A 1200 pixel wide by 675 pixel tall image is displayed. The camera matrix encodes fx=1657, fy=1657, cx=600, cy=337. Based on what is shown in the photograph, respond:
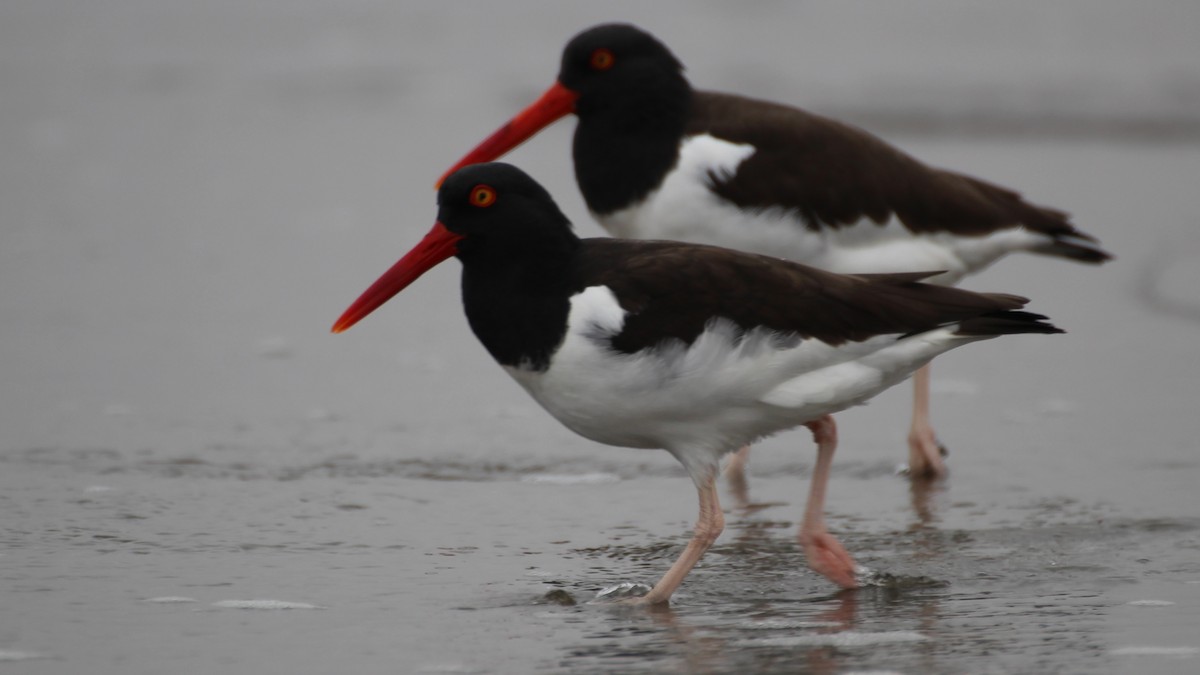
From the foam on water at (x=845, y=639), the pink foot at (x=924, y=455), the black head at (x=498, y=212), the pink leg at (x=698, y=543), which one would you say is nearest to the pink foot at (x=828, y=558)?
the pink leg at (x=698, y=543)

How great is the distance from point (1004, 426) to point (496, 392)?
85.9 inches

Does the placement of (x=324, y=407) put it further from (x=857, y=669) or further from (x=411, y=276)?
(x=857, y=669)

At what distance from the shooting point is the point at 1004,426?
6773 mm

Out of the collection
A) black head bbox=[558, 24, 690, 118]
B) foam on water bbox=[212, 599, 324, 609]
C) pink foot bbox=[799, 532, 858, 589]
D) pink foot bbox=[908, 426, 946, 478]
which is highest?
black head bbox=[558, 24, 690, 118]

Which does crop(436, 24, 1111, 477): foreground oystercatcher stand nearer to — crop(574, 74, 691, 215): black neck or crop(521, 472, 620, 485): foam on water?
crop(574, 74, 691, 215): black neck

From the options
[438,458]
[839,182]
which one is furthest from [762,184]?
[438,458]

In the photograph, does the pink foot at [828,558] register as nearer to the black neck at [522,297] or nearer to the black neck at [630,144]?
the black neck at [522,297]

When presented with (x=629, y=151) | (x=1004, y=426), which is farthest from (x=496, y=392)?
(x=1004, y=426)

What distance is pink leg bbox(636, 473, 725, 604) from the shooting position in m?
4.62

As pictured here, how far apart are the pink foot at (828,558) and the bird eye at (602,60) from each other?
249 centimetres

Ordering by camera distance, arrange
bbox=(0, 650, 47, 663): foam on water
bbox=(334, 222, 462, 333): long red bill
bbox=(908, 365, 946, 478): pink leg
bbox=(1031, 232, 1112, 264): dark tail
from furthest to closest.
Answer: bbox=(1031, 232, 1112, 264): dark tail → bbox=(908, 365, 946, 478): pink leg → bbox=(334, 222, 462, 333): long red bill → bbox=(0, 650, 47, 663): foam on water

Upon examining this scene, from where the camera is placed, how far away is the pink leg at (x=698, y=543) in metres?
4.62

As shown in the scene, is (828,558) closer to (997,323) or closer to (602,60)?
(997,323)

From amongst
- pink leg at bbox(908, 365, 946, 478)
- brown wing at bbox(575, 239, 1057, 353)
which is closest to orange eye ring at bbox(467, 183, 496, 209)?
brown wing at bbox(575, 239, 1057, 353)
